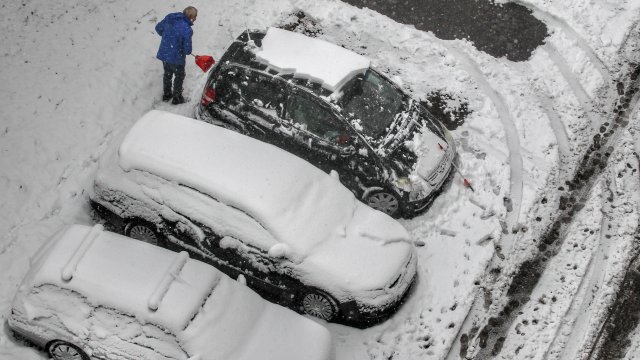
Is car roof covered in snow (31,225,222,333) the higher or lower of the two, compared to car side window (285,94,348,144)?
lower

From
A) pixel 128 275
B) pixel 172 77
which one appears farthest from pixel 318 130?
pixel 128 275

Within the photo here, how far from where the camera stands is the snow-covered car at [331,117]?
29.3 feet

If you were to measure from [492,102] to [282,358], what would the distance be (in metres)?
6.46

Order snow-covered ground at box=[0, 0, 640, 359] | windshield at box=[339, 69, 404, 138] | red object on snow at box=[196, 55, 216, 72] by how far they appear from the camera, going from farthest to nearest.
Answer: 1. red object on snow at box=[196, 55, 216, 72]
2. windshield at box=[339, 69, 404, 138]
3. snow-covered ground at box=[0, 0, 640, 359]

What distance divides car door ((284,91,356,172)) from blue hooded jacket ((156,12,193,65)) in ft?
7.08

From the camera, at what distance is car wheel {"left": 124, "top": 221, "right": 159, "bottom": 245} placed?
26.6 ft

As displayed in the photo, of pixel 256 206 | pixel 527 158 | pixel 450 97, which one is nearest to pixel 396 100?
pixel 450 97

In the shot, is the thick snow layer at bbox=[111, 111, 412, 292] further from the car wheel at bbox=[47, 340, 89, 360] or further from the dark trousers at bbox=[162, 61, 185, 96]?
the dark trousers at bbox=[162, 61, 185, 96]

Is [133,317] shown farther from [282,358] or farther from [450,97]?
[450,97]

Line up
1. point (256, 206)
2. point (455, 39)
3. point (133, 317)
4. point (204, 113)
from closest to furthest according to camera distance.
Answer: point (133, 317) → point (256, 206) → point (204, 113) → point (455, 39)

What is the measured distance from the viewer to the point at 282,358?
6824mm

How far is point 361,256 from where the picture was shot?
7.76 m

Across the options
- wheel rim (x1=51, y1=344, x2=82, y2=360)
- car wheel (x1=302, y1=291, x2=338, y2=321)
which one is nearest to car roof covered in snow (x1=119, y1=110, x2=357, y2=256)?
car wheel (x1=302, y1=291, x2=338, y2=321)

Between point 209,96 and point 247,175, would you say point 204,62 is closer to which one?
point 209,96
